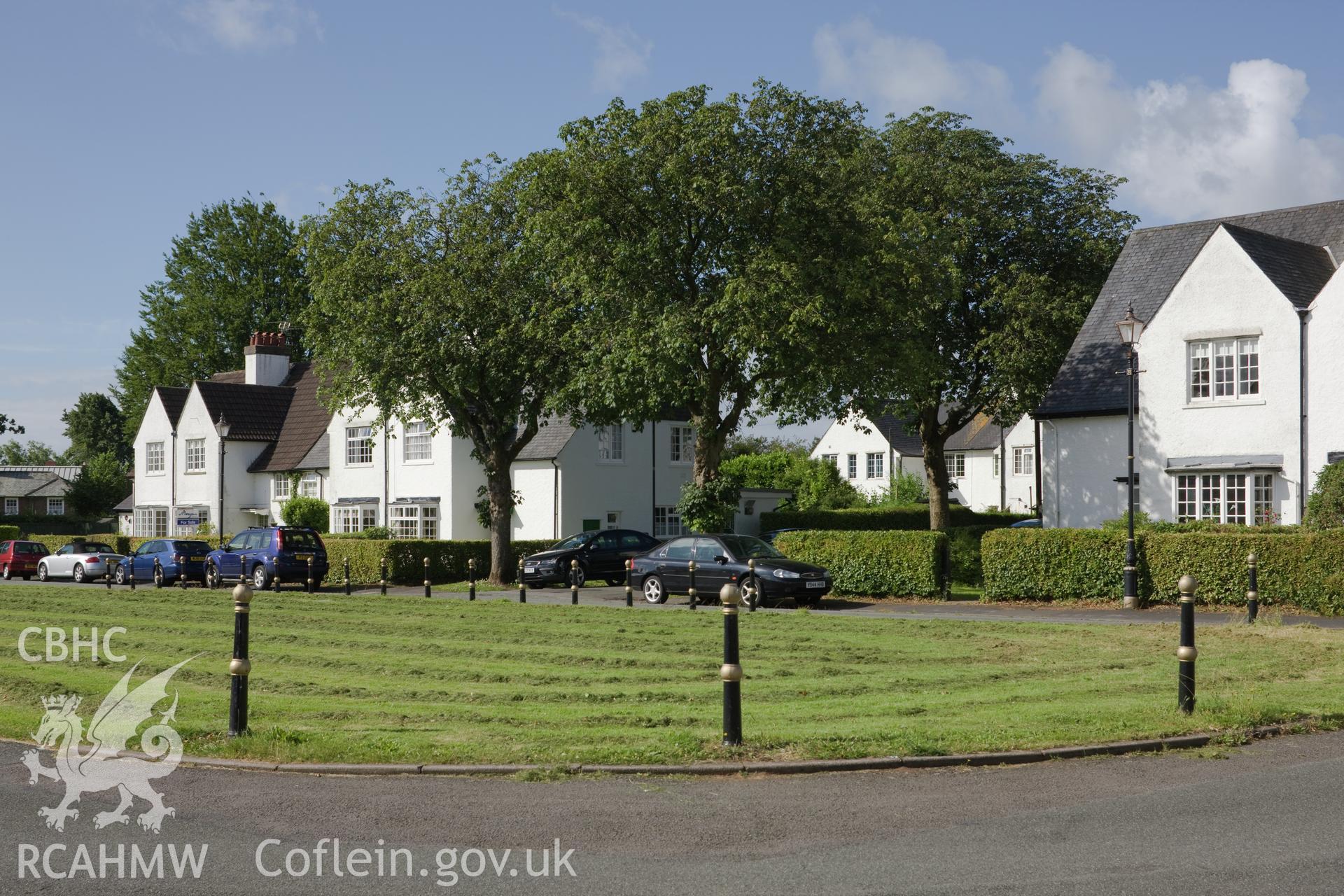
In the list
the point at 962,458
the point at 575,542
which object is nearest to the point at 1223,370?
the point at 575,542

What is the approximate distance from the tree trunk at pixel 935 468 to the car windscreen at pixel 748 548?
17.2m

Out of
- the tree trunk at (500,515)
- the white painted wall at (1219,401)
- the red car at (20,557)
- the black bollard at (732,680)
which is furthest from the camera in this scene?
the red car at (20,557)

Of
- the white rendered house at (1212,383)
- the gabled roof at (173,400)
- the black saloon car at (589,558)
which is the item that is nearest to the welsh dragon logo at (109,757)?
the black saloon car at (589,558)

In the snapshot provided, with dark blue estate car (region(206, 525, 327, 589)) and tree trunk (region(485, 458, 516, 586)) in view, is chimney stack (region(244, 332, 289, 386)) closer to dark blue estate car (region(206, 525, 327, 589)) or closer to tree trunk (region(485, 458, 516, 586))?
dark blue estate car (region(206, 525, 327, 589))

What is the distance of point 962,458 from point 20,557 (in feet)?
183

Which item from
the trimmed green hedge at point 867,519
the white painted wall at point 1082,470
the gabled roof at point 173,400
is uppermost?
the gabled roof at point 173,400

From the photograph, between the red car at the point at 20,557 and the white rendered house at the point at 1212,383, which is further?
the red car at the point at 20,557

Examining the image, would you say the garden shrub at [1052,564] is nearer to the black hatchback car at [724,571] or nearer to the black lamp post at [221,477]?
the black hatchback car at [724,571]

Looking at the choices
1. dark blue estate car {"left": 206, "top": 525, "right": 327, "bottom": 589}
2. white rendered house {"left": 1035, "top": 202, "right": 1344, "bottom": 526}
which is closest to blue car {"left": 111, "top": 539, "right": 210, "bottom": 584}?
dark blue estate car {"left": 206, "top": 525, "right": 327, "bottom": 589}

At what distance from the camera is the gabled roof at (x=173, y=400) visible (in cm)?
5672

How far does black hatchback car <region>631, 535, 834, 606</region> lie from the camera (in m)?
26.5

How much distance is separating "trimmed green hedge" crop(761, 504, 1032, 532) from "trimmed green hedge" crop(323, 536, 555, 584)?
15384 mm

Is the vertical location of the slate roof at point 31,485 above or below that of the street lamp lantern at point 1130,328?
below

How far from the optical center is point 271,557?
3538cm
